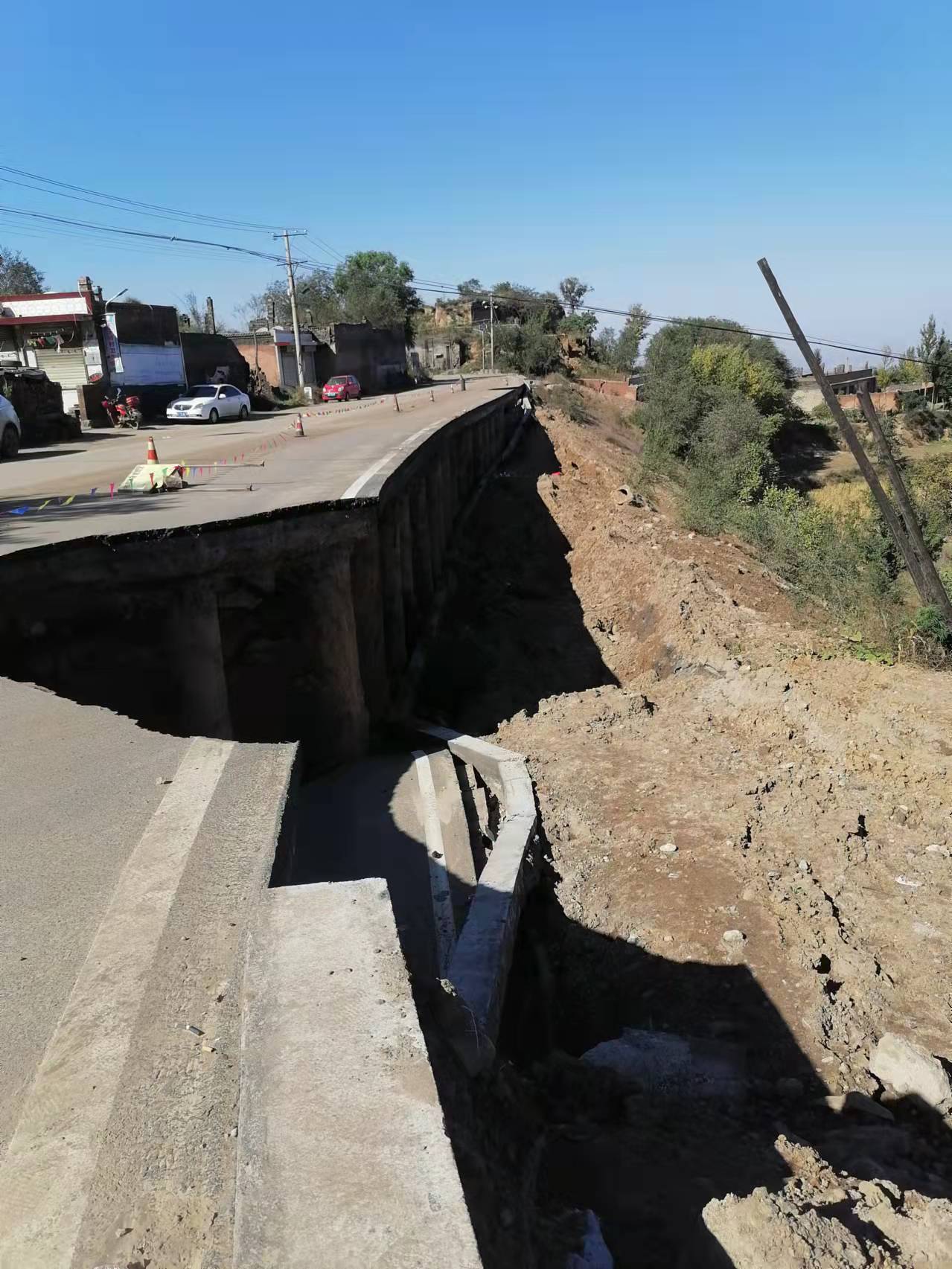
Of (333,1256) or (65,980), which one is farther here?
(65,980)

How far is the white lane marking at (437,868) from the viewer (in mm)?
6477

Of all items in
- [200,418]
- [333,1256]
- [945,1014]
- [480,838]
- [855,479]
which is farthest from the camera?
[855,479]

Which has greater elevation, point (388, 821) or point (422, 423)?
point (422, 423)

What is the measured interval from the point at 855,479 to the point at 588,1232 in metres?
45.7

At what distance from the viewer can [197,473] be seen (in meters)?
13.5

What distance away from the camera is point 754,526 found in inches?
802

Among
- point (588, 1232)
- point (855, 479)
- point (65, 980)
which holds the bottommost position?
point (855, 479)

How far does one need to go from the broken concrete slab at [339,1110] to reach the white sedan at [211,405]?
27588 mm

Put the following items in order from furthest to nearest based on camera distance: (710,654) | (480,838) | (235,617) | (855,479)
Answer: (855,479), (710,654), (235,617), (480,838)

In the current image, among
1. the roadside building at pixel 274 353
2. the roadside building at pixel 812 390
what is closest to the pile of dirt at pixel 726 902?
the roadside building at pixel 274 353

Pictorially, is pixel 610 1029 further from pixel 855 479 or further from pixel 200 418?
pixel 855 479

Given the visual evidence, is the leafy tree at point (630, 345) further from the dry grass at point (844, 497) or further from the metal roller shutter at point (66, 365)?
the metal roller shutter at point (66, 365)

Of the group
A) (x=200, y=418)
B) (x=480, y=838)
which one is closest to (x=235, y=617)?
(x=480, y=838)

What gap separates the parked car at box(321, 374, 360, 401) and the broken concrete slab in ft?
135
